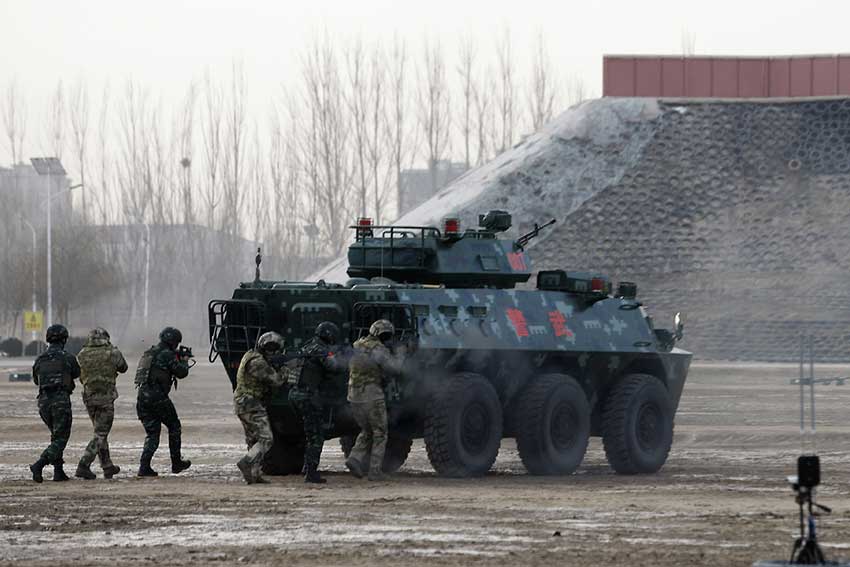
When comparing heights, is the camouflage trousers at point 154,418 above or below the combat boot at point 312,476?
above

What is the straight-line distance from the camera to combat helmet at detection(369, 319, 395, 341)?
17828 millimetres

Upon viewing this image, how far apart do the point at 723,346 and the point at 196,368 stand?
1724 cm

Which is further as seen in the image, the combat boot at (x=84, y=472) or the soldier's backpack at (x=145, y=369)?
the soldier's backpack at (x=145, y=369)

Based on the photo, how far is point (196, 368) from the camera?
2041 inches

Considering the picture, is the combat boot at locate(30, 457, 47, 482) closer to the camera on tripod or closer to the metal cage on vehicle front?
the metal cage on vehicle front

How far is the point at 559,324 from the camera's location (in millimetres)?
19906

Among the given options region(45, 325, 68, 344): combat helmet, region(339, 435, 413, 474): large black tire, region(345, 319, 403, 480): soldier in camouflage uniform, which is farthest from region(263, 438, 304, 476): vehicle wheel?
region(45, 325, 68, 344): combat helmet

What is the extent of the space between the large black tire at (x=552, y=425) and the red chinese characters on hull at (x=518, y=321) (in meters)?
0.53

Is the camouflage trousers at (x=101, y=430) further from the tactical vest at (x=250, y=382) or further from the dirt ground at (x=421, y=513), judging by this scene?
the tactical vest at (x=250, y=382)

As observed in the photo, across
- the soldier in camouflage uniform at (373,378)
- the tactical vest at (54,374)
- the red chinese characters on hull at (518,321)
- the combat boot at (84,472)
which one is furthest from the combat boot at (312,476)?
the red chinese characters on hull at (518,321)

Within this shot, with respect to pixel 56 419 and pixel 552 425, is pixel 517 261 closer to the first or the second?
pixel 552 425

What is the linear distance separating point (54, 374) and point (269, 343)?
7.19 feet

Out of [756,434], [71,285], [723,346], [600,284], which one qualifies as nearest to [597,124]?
[723,346]

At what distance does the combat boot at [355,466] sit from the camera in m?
18.2
